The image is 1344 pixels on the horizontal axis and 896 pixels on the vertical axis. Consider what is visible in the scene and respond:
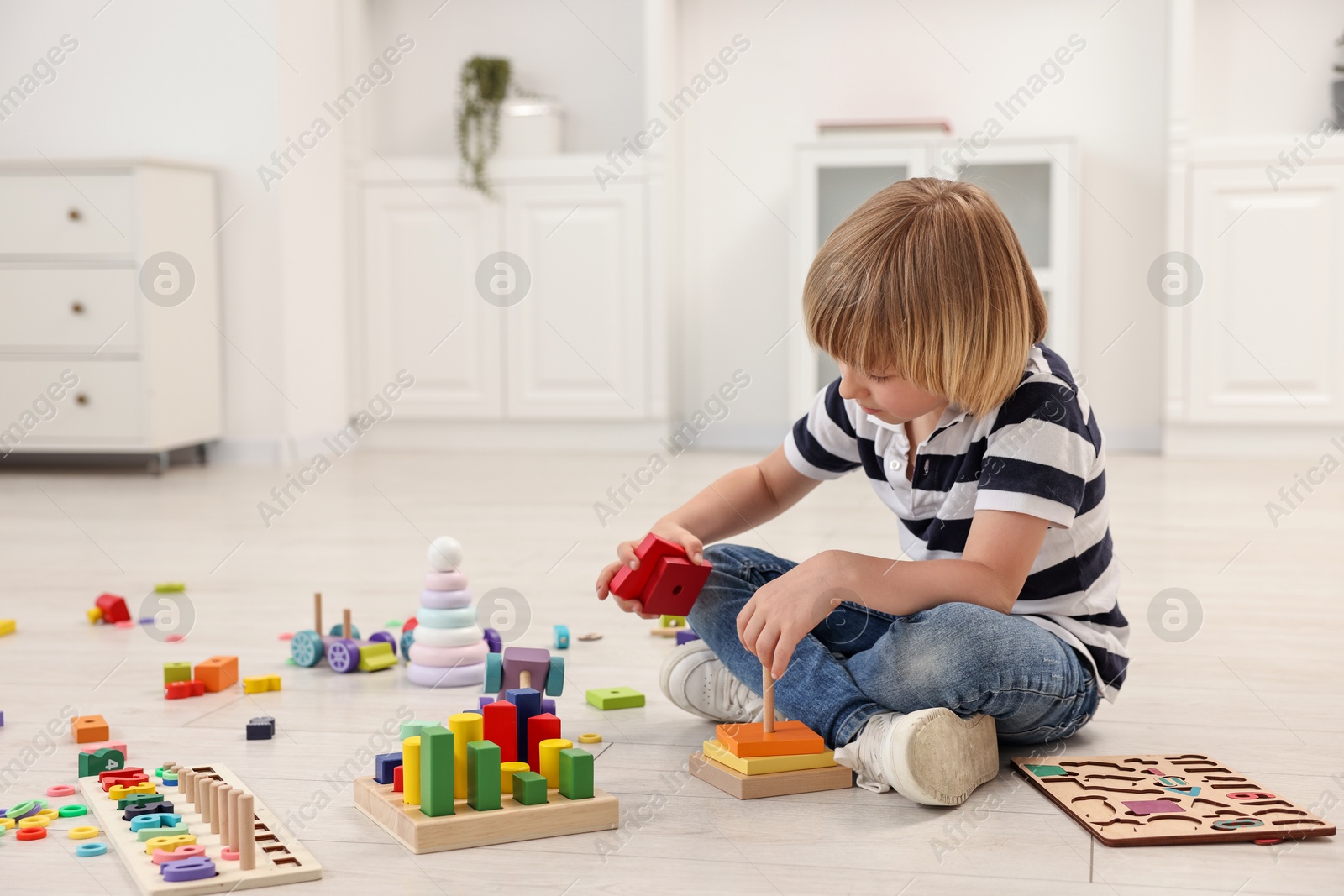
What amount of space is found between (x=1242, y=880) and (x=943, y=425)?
367mm

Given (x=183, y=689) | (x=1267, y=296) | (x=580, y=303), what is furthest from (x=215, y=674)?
(x=1267, y=296)

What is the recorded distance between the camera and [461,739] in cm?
85

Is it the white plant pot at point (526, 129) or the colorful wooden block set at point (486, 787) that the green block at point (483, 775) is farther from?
the white plant pot at point (526, 129)

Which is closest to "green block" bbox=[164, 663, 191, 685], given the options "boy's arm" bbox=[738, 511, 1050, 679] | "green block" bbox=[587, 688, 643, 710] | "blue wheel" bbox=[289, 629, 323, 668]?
"blue wheel" bbox=[289, 629, 323, 668]

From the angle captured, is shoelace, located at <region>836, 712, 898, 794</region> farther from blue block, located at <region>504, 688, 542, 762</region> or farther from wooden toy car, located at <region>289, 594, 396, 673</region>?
wooden toy car, located at <region>289, 594, 396, 673</region>

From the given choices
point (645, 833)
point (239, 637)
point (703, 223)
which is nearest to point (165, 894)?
point (645, 833)

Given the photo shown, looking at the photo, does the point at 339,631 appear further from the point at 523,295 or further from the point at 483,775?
the point at 523,295

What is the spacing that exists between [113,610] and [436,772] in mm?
847

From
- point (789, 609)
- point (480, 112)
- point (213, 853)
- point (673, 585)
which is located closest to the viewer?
point (213, 853)

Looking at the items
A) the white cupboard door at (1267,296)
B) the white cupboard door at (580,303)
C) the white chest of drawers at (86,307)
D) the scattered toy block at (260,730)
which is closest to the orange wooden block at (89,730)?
the scattered toy block at (260,730)

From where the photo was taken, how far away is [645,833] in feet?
2.83

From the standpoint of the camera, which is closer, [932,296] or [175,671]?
[932,296]

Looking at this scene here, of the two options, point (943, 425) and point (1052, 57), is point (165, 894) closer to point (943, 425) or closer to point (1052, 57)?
point (943, 425)

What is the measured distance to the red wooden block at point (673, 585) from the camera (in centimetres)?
99
